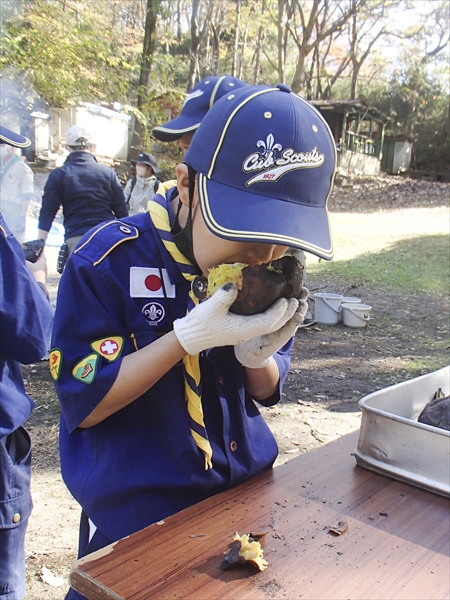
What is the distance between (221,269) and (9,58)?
1308 cm

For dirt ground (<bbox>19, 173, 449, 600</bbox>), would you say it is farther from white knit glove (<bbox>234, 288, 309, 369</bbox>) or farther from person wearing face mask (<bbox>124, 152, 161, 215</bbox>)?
white knit glove (<bbox>234, 288, 309, 369</bbox>)

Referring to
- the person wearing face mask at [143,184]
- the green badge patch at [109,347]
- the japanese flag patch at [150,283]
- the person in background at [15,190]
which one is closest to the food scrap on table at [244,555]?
the green badge patch at [109,347]

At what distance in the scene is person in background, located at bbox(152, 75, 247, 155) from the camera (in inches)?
111

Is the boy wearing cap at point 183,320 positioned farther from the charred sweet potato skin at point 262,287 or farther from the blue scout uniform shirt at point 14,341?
the blue scout uniform shirt at point 14,341

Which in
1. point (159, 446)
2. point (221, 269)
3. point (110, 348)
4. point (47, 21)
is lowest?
point (159, 446)

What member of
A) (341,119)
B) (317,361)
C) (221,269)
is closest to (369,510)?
(221,269)

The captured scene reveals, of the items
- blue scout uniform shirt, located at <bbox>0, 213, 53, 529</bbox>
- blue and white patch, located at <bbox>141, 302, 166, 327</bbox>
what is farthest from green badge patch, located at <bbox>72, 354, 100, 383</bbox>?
blue scout uniform shirt, located at <bbox>0, 213, 53, 529</bbox>

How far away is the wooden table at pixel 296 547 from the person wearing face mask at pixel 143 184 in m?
6.66

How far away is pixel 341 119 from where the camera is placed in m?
31.3

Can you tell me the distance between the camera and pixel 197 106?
288cm

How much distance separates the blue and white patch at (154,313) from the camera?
1414 mm

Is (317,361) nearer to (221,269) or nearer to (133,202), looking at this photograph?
(133,202)

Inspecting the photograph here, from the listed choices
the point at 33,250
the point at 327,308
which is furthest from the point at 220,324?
the point at 327,308

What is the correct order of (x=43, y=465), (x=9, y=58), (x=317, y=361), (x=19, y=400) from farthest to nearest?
(x=9, y=58)
(x=317, y=361)
(x=43, y=465)
(x=19, y=400)
